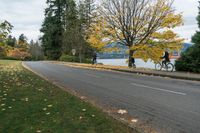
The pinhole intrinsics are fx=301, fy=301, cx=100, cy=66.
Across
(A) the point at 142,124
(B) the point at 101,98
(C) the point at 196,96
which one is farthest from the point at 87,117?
(C) the point at 196,96

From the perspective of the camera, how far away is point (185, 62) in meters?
24.0

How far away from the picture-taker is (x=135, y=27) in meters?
33.7

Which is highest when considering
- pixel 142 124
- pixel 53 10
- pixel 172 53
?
pixel 53 10

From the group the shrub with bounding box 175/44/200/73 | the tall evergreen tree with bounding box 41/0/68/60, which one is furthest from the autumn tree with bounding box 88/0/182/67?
the tall evergreen tree with bounding box 41/0/68/60

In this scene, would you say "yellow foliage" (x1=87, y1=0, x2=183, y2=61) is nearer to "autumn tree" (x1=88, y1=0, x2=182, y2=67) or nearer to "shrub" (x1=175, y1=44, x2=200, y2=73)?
"autumn tree" (x1=88, y1=0, x2=182, y2=67)

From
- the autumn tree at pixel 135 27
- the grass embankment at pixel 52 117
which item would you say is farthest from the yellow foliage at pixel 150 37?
the grass embankment at pixel 52 117

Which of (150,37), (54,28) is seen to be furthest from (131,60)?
(54,28)

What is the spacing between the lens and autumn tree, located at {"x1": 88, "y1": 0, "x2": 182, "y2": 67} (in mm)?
32219

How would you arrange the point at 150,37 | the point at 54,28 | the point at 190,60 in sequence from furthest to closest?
the point at 54,28 → the point at 150,37 → the point at 190,60

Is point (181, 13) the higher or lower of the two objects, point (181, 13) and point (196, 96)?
the higher

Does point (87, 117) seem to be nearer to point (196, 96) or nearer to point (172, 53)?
point (196, 96)

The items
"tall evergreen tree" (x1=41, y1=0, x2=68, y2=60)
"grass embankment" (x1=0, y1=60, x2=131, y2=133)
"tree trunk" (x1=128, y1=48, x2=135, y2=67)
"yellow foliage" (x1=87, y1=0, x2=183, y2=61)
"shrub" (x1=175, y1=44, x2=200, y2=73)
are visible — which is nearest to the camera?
"grass embankment" (x1=0, y1=60, x2=131, y2=133)

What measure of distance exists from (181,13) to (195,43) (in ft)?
25.0

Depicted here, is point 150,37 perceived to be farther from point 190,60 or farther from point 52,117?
point 52,117
